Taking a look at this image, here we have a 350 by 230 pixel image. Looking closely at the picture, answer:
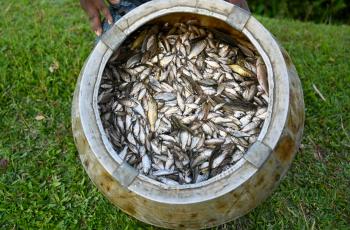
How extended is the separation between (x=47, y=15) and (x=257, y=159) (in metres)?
2.92

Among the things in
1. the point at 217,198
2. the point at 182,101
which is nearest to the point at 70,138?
the point at 182,101

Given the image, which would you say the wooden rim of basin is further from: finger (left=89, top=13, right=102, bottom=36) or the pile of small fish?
finger (left=89, top=13, right=102, bottom=36)

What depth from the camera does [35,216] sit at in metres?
3.09

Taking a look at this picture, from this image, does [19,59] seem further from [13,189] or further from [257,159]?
[257,159]

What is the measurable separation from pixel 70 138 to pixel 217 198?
1551mm

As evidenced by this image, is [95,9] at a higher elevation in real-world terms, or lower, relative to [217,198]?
higher

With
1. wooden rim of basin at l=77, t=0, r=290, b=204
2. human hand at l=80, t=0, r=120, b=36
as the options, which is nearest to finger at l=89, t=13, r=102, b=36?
human hand at l=80, t=0, r=120, b=36

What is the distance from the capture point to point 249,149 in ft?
7.53

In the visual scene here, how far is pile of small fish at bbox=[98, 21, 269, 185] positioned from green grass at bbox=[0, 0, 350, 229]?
606mm

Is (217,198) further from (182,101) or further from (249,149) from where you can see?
(182,101)

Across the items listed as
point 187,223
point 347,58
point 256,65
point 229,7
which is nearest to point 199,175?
point 187,223

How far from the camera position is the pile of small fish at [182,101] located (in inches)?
102

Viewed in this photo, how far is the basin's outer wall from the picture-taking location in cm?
228

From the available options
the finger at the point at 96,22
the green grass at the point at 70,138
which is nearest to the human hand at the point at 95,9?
the finger at the point at 96,22
